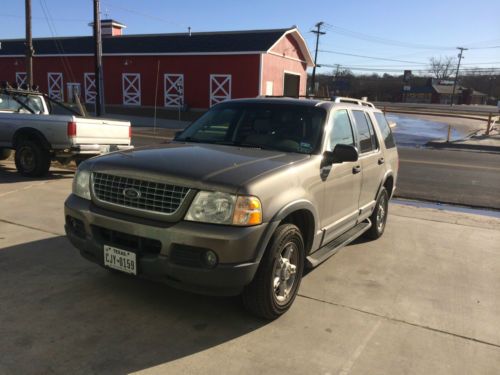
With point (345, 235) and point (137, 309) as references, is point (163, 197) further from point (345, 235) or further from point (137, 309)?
point (345, 235)

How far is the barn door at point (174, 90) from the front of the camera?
98.6 feet

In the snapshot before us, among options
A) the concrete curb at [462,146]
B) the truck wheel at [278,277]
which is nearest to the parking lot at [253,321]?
the truck wheel at [278,277]

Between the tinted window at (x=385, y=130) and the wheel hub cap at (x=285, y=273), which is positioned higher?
the tinted window at (x=385, y=130)

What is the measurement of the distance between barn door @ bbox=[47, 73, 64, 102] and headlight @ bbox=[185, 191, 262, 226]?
34.1 metres

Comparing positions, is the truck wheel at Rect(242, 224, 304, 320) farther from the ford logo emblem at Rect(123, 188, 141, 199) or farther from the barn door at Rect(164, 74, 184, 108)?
the barn door at Rect(164, 74, 184, 108)

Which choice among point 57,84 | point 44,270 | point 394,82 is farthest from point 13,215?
point 394,82

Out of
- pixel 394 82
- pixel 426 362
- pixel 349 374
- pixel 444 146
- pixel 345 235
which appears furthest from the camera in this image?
pixel 394 82

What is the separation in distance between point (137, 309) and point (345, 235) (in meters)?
2.32

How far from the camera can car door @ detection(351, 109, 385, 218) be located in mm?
5289

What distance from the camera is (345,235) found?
4984 mm

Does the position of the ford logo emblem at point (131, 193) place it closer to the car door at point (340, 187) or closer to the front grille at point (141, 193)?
the front grille at point (141, 193)

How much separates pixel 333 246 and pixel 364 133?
Answer: 5.19ft

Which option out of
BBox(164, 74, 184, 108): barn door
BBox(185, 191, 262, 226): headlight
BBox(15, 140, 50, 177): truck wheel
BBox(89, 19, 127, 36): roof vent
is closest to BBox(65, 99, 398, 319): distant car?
BBox(185, 191, 262, 226): headlight

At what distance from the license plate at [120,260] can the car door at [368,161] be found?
280 centimetres
